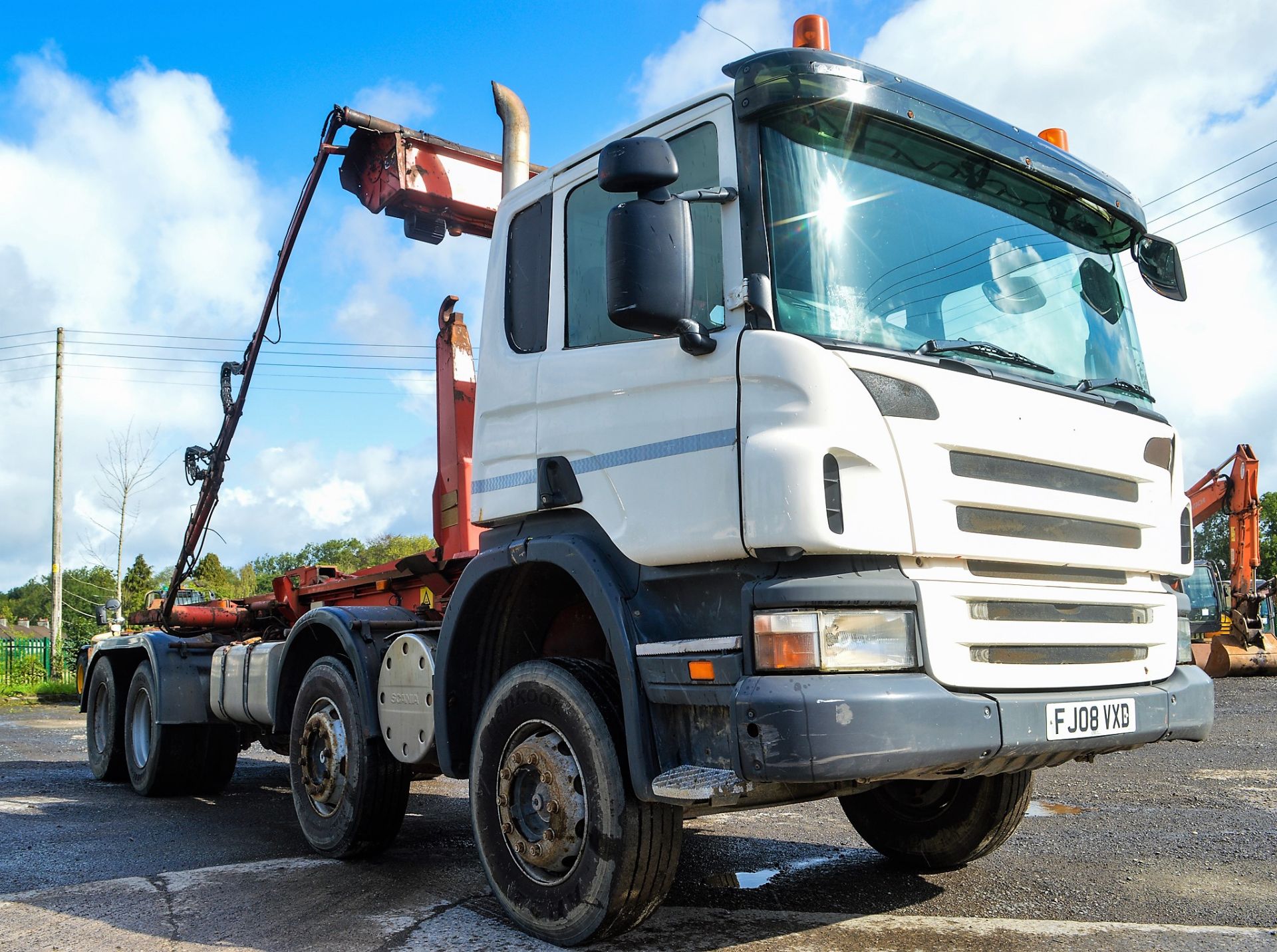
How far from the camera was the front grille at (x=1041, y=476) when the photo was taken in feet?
11.4

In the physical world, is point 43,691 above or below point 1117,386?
below

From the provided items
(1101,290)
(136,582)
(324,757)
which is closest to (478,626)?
(324,757)

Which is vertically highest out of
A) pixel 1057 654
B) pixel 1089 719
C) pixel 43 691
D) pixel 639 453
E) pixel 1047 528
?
pixel 639 453

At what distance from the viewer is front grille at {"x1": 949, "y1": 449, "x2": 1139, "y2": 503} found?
137 inches

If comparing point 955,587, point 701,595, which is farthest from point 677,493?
point 955,587

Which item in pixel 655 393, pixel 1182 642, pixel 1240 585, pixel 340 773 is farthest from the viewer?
pixel 1240 585

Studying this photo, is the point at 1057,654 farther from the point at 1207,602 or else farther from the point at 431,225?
the point at 1207,602

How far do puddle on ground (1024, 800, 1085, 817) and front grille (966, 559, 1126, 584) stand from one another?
9.55 feet

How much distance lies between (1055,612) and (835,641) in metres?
0.90

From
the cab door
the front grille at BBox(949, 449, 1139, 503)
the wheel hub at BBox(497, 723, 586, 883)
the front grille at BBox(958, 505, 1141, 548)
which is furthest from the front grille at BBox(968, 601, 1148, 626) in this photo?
the wheel hub at BBox(497, 723, 586, 883)

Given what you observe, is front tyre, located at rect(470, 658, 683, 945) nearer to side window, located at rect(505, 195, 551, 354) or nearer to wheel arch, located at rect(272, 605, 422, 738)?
wheel arch, located at rect(272, 605, 422, 738)

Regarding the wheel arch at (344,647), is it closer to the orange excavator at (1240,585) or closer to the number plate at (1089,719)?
the number plate at (1089,719)

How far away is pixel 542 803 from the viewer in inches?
155

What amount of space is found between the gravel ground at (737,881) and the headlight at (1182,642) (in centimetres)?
94
